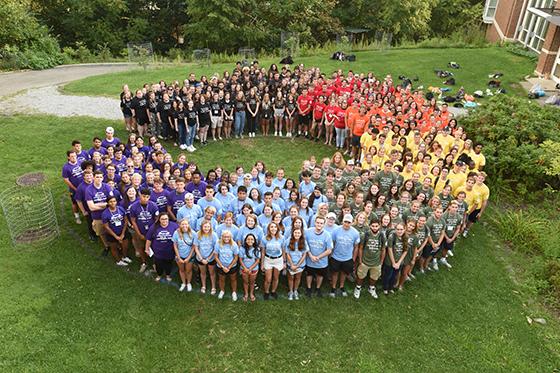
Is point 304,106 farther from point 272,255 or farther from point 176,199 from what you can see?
point 272,255

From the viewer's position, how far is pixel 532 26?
89.6 feet

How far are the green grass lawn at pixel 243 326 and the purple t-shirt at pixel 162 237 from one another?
96cm

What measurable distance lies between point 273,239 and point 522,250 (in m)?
6.91

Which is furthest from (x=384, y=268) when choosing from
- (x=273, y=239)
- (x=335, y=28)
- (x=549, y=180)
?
(x=335, y=28)

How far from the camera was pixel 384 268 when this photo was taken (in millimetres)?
8797

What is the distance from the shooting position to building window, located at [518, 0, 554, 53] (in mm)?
25844

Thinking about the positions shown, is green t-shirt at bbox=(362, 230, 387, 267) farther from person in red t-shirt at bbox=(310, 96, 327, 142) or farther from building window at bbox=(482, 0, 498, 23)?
building window at bbox=(482, 0, 498, 23)

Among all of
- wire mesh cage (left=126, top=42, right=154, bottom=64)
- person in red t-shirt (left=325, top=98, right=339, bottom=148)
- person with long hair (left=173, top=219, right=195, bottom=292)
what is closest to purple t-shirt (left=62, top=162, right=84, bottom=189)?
person with long hair (left=173, top=219, right=195, bottom=292)

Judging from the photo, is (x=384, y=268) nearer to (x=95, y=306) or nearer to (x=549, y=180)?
(x=95, y=306)

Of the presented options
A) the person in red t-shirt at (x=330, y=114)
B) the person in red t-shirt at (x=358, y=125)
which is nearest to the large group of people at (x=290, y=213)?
the person in red t-shirt at (x=358, y=125)

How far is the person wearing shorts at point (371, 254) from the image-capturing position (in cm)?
836

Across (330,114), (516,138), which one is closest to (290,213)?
(330,114)

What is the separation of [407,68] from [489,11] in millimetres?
14327

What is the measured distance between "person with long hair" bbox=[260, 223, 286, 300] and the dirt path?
15.8 meters
